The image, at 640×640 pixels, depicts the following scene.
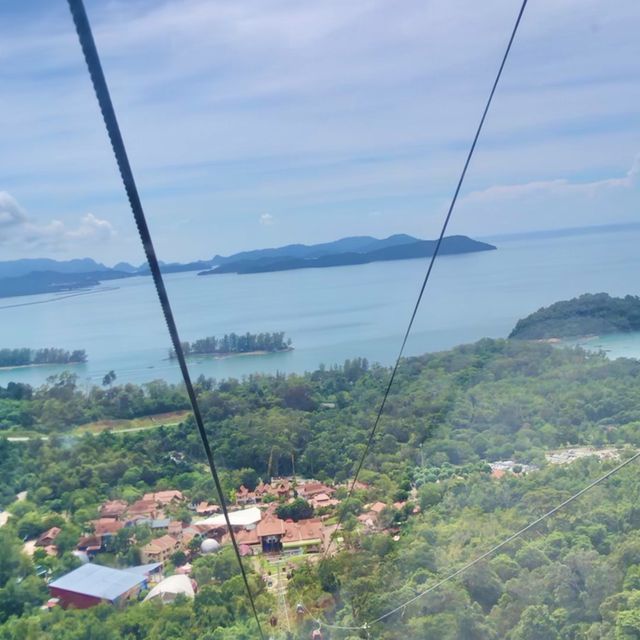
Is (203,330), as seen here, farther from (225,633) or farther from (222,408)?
(225,633)

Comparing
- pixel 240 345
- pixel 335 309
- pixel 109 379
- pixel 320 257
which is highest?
pixel 320 257

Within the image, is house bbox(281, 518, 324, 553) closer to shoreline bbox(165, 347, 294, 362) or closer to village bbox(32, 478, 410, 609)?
village bbox(32, 478, 410, 609)

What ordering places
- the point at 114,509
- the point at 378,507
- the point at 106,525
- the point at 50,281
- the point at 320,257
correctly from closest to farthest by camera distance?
the point at 378,507
the point at 106,525
the point at 114,509
the point at 50,281
the point at 320,257

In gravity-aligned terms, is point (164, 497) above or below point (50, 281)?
below

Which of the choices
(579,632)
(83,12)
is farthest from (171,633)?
(83,12)

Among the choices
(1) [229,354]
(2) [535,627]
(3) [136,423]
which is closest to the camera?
(2) [535,627]

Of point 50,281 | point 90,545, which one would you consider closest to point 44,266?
point 50,281

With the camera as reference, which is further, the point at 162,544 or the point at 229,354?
the point at 229,354

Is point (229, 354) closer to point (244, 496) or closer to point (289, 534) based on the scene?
point (244, 496)
